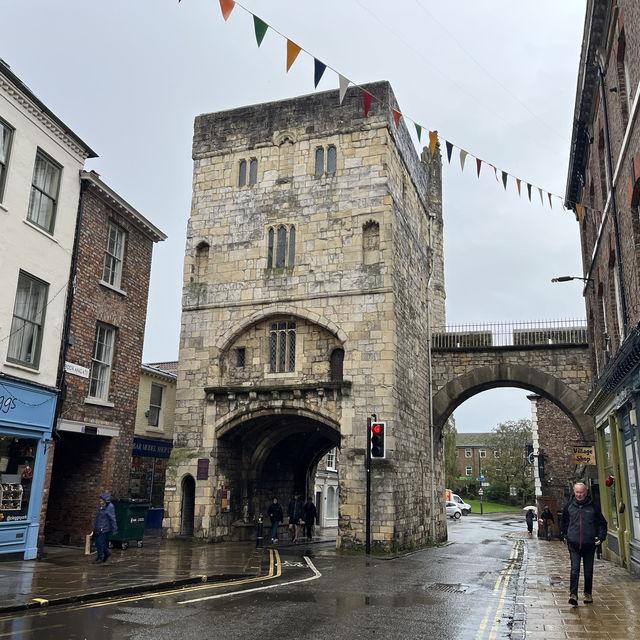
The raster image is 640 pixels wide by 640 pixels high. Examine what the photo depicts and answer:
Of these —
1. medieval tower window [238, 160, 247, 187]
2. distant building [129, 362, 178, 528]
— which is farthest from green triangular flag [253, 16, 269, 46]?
distant building [129, 362, 178, 528]

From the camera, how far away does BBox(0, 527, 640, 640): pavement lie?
7414 millimetres

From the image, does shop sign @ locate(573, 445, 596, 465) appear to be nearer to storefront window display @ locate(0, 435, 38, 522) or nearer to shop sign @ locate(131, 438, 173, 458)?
shop sign @ locate(131, 438, 173, 458)

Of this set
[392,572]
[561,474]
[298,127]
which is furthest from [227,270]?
[561,474]

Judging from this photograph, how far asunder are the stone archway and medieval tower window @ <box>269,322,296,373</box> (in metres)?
6.40

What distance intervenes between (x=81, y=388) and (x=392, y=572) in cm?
885

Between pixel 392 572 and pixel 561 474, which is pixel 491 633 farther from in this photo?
pixel 561 474

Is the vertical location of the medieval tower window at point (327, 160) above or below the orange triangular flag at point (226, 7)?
above

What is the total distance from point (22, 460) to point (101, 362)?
384 centimetres

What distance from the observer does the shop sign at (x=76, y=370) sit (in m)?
15.5

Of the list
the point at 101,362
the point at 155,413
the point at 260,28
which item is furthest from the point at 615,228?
the point at 155,413

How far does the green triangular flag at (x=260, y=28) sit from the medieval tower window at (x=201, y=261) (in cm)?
1138

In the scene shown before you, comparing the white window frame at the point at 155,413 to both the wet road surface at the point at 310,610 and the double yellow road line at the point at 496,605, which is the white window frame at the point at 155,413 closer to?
the wet road surface at the point at 310,610

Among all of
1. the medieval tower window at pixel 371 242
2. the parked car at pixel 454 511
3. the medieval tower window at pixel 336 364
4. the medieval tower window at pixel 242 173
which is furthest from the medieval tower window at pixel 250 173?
the parked car at pixel 454 511

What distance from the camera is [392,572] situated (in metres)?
13.1
